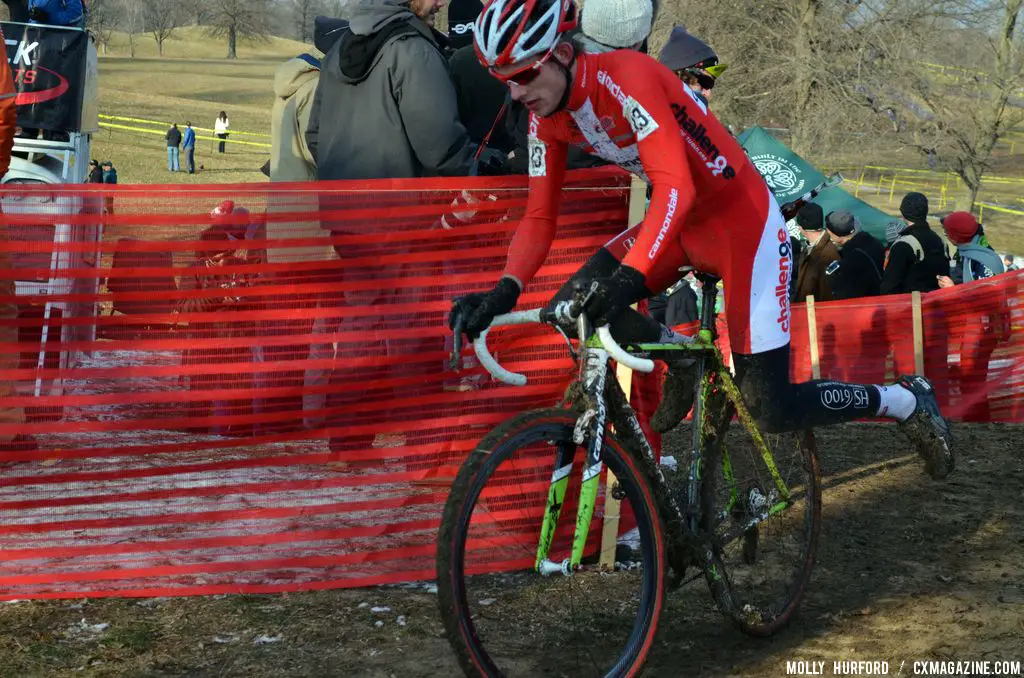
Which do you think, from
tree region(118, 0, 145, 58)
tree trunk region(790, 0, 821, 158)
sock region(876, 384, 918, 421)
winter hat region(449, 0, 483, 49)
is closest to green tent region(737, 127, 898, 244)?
winter hat region(449, 0, 483, 49)

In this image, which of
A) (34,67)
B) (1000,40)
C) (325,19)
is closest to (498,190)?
(325,19)

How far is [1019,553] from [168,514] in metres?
3.97

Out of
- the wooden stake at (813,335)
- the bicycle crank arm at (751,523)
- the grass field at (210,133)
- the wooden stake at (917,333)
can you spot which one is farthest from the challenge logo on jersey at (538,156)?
the grass field at (210,133)

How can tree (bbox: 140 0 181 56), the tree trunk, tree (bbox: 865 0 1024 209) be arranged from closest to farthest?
tree (bbox: 865 0 1024 209), the tree trunk, tree (bbox: 140 0 181 56)

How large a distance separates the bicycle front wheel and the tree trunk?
27307 millimetres

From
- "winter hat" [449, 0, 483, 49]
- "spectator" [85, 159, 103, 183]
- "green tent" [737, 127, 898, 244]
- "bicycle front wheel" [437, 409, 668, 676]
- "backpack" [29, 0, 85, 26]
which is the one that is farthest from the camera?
"spectator" [85, 159, 103, 183]

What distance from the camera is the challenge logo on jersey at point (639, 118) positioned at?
3.88 metres

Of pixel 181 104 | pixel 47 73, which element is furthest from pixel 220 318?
pixel 181 104

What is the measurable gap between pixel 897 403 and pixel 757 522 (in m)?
0.86

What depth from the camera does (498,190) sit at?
5.25 meters

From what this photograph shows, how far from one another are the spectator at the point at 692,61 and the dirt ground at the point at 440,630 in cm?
267

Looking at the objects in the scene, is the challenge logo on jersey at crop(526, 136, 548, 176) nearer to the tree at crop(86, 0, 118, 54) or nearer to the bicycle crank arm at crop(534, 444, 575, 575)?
the bicycle crank arm at crop(534, 444, 575, 575)

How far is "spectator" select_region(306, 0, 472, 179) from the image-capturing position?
5.86 metres

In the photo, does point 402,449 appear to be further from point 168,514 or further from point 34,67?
point 34,67
